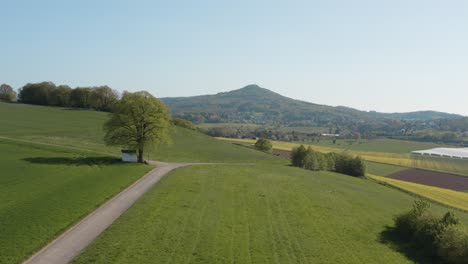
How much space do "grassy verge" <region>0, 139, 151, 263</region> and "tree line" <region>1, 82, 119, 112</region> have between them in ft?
238

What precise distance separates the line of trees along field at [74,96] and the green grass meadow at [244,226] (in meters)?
91.8

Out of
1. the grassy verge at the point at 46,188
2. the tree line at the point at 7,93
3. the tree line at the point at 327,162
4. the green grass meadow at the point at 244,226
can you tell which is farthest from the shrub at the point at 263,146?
the tree line at the point at 7,93

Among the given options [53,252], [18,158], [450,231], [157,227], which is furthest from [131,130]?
[450,231]

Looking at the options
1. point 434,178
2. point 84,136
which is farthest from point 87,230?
point 434,178

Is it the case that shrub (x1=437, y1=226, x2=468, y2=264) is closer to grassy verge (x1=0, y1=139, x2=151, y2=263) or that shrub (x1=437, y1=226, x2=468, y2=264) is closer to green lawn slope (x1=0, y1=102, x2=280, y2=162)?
grassy verge (x1=0, y1=139, x2=151, y2=263)

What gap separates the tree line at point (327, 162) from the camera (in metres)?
83.9

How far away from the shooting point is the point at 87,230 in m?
27.5

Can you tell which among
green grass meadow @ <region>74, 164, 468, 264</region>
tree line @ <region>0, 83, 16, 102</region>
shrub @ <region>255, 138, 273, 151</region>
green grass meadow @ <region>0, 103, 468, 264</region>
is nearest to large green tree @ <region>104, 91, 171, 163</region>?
green grass meadow @ <region>0, 103, 468, 264</region>

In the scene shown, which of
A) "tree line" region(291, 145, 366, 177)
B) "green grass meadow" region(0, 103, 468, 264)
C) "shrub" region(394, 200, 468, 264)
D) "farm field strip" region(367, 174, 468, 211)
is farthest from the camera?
"tree line" region(291, 145, 366, 177)

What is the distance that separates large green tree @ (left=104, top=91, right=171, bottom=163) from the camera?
2333 inches

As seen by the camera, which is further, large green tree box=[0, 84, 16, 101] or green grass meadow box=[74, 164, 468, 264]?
large green tree box=[0, 84, 16, 101]

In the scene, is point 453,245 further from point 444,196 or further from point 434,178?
point 434,178

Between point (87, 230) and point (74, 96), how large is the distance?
117m

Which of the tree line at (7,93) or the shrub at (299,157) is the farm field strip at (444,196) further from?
the tree line at (7,93)
